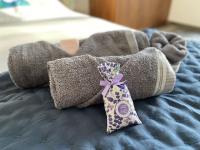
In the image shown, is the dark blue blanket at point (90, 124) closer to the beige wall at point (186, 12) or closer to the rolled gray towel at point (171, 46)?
the rolled gray towel at point (171, 46)

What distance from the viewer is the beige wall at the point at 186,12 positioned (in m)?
2.81

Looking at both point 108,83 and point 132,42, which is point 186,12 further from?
point 108,83

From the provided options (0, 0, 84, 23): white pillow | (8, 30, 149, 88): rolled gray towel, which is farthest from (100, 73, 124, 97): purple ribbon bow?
(0, 0, 84, 23): white pillow

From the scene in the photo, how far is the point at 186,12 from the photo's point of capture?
9.50 ft

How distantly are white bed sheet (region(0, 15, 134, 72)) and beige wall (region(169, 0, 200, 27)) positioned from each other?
63.4 inches

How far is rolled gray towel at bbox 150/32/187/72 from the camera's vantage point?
990 millimetres

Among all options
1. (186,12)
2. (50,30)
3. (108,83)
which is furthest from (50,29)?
(186,12)

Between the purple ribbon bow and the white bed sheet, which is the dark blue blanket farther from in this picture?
the white bed sheet

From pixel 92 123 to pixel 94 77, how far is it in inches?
5.3

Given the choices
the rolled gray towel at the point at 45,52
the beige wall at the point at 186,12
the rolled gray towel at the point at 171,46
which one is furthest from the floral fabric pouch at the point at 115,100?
the beige wall at the point at 186,12

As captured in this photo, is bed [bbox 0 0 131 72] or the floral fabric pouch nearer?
the floral fabric pouch

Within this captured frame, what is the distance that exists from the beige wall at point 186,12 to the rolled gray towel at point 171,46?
190 cm

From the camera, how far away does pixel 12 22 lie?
1.52 metres

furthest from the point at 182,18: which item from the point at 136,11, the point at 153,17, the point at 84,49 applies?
the point at 84,49
